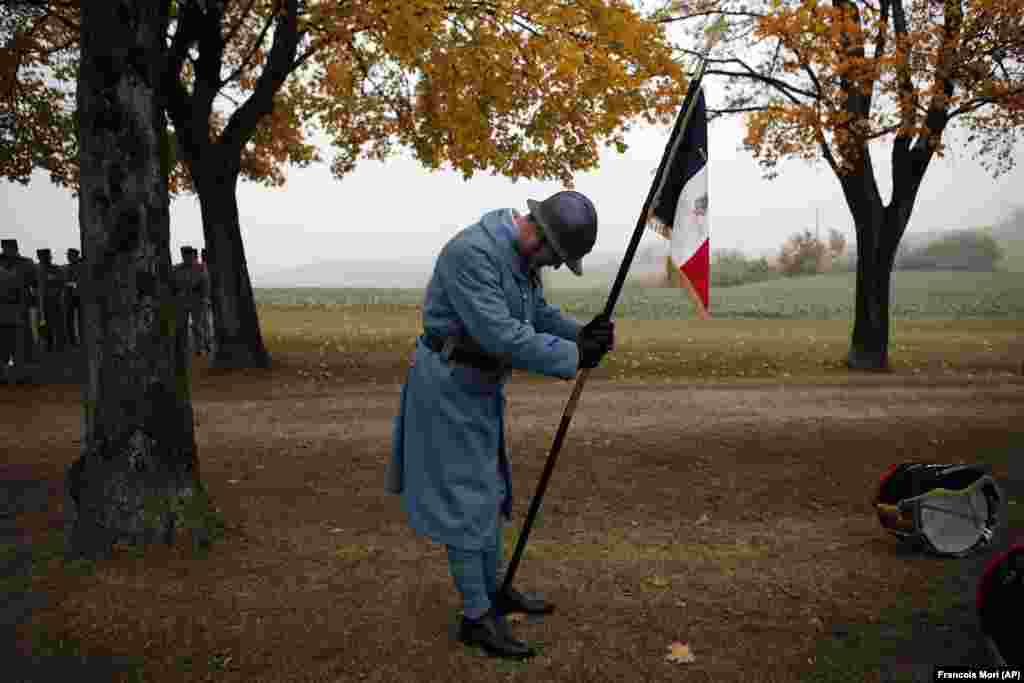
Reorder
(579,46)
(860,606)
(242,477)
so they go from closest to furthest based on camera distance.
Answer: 1. (860,606)
2. (242,477)
3. (579,46)

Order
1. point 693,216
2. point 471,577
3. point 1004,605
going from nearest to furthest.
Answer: point 1004,605 → point 471,577 → point 693,216

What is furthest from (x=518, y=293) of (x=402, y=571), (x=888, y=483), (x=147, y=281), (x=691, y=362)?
(x=691, y=362)

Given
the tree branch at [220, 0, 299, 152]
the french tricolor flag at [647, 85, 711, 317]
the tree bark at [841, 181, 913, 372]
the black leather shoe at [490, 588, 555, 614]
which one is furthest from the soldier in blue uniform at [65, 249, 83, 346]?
the tree bark at [841, 181, 913, 372]

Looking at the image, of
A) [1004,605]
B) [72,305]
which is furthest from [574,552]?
[72,305]

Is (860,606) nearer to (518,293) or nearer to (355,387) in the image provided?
(518,293)

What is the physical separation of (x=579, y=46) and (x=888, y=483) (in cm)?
894

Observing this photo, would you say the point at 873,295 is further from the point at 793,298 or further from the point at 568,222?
the point at 793,298

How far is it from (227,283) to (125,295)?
33.4ft

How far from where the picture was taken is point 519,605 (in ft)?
14.6

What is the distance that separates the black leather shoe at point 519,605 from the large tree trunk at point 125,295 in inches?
87.5

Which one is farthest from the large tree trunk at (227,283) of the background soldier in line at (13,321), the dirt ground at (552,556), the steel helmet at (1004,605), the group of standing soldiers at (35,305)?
the steel helmet at (1004,605)

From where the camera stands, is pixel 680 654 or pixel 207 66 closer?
pixel 680 654

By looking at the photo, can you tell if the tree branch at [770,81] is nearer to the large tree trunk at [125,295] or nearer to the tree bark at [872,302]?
the tree bark at [872,302]

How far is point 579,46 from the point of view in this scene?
12.5 m
